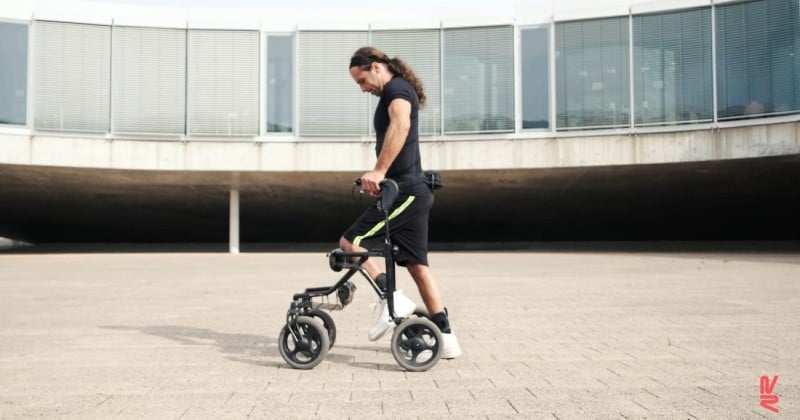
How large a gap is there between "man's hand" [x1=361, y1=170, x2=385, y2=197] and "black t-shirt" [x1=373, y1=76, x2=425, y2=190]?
0.24 m

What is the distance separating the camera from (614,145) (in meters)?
21.2

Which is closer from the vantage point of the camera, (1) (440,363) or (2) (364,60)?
(2) (364,60)

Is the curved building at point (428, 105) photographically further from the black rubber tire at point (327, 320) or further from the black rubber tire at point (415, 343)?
the black rubber tire at point (415, 343)

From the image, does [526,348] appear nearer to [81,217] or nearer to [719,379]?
[719,379]

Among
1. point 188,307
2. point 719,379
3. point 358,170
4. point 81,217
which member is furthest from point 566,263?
point 81,217

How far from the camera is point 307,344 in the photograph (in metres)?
4.61

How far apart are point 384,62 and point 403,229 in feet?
3.35

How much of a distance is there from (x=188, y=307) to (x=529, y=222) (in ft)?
67.0

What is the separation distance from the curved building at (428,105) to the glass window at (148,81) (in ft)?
0.14

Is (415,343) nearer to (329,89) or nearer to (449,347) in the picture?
(449,347)

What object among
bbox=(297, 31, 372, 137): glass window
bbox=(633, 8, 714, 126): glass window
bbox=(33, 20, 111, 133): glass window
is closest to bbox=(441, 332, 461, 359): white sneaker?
bbox=(633, 8, 714, 126): glass window

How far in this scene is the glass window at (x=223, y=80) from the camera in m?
23.3

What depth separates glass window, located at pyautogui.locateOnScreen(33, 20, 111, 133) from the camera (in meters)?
22.4

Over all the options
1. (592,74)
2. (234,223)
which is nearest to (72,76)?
(234,223)
